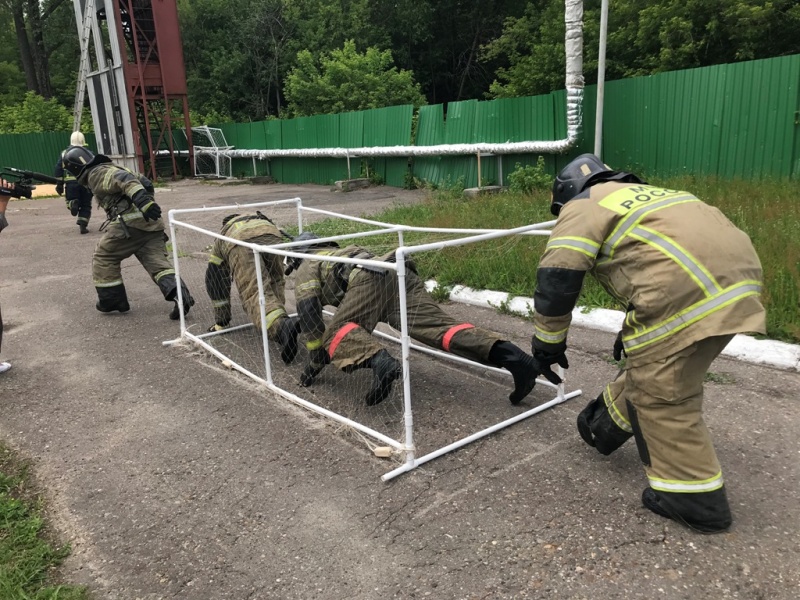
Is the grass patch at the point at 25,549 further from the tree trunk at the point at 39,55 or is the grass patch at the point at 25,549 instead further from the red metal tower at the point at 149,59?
the tree trunk at the point at 39,55

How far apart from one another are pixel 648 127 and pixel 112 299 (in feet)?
29.8

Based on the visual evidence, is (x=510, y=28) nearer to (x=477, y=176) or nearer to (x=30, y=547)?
(x=477, y=176)

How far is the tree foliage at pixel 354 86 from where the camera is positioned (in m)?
23.5

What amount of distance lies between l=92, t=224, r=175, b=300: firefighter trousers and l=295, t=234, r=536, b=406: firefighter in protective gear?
8.30 ft

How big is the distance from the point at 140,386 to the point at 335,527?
2.45 m

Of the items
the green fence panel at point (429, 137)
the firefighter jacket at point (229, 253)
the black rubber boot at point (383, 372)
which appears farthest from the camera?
the green fence panel at point (429, 137)

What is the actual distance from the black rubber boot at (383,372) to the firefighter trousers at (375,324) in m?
0.04

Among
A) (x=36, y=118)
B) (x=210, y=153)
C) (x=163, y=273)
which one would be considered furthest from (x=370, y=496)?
(x=36, y=118)

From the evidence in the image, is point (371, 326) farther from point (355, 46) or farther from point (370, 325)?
point (355, 46)

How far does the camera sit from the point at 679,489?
8.71 ft

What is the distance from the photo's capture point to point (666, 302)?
2.56 meters

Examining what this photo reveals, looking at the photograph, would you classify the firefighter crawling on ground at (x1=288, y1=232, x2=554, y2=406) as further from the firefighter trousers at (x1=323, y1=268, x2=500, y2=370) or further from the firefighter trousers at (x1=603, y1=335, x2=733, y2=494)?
the firefighter trousers at (x1=603, y1=335, x2=733, y2=494)

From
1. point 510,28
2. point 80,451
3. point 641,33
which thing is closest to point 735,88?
point 641,33

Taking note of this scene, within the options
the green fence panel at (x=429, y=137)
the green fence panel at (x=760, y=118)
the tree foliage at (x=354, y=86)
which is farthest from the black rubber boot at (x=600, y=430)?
the tree foliage at (x=354, y=86)
